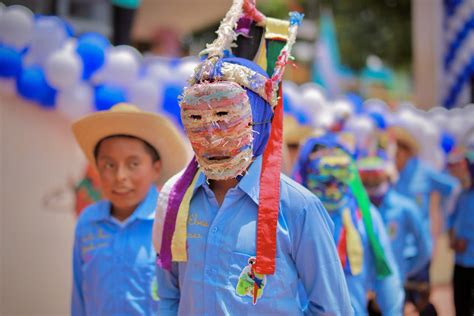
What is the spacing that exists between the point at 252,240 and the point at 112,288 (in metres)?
1.25

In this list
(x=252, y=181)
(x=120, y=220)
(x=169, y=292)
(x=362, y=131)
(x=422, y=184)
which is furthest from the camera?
(x=362, y=131)

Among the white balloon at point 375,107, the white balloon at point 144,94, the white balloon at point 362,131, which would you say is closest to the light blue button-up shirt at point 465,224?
the white balloon at point 362,131

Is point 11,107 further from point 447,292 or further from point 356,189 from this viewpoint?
point 447,292

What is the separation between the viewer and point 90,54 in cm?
596

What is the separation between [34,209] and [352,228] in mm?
3636

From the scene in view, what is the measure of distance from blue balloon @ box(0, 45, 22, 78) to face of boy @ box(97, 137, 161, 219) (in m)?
2.65

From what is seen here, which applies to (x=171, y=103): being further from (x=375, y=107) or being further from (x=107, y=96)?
(x=375, y=107)

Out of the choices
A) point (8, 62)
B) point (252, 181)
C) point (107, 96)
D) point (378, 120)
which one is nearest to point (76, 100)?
point (107, 96)

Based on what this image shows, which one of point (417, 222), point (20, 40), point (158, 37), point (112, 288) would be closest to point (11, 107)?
point (20, 40)

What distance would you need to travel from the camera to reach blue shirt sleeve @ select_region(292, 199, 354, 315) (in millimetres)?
2311

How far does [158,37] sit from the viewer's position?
54.9 feet

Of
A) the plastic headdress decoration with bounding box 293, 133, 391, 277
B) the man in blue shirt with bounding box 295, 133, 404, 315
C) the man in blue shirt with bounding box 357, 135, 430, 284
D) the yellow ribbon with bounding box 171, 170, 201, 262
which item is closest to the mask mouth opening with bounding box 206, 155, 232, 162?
the yellow ribbon with bounding box 171, 170, 201, 262

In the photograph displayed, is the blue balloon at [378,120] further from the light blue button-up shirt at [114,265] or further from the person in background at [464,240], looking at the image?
the light blue button-up shirt at [114,265]

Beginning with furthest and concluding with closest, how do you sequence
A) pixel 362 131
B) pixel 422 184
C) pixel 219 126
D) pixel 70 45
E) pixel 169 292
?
pixel 362 131 → pixel 422 184 → pixel 70 45 → pixel 169 292 → pixel 219 126
